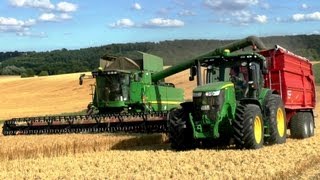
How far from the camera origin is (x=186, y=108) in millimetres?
10906

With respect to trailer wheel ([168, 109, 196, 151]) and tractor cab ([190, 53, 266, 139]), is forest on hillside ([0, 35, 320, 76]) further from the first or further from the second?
trailer wheel ([168, 109, 196, 151])

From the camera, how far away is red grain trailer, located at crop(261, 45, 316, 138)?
1298cm

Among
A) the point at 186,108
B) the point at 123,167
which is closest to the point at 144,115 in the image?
the point at 186,108

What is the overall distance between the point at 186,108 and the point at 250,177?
4294 millimetres

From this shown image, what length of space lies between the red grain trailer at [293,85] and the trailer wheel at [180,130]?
2.98 m

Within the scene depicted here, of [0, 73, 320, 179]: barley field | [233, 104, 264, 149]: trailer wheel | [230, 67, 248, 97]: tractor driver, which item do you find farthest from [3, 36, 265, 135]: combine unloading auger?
[233, 104, 264, 149]: trailer wheel

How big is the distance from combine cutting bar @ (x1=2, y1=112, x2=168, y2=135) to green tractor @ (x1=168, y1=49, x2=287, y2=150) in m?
2.94

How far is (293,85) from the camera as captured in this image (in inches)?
540

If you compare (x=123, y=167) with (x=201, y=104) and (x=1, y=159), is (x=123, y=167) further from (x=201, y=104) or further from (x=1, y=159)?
(x=1, y=159)

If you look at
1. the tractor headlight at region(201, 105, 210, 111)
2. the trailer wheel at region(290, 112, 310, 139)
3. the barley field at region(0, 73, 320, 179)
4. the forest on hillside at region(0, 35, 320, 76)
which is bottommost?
the barley field at region(0, 73, 320, 179)

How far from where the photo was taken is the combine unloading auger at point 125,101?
14.8m

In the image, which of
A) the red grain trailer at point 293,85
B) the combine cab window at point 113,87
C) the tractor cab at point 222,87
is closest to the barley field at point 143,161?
the tractor cab at point 222,87

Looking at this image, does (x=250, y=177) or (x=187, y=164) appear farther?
(x=187, y=164)

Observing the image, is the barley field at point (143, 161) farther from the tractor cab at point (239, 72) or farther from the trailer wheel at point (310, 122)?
the trailer wheel at point (310, 122)
